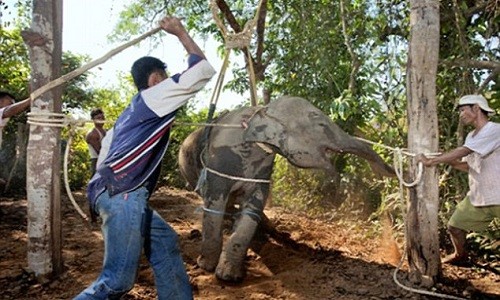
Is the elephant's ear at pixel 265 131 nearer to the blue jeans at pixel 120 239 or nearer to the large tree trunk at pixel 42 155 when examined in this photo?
the blue jeans at pixel 120 239

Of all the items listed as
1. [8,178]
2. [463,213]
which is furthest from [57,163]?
[8,178]

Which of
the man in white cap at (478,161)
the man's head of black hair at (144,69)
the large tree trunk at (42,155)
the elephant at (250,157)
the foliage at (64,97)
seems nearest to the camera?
the man's head of black hair at (144,69)

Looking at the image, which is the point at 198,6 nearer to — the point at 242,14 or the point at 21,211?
the point at 242,14

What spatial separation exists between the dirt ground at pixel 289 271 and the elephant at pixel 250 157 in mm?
299

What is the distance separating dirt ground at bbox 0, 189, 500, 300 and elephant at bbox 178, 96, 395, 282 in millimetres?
299

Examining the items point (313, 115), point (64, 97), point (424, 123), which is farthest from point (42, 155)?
point (64, 97)

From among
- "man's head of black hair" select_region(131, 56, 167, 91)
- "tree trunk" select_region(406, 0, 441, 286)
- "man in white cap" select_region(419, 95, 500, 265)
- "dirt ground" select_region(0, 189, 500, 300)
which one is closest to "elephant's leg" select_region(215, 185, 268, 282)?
"dirt ground" select_region(0, 189, 500, 300)

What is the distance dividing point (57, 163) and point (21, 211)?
4.38 m

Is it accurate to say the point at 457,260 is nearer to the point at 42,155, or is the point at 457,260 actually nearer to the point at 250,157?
the point at 250,157

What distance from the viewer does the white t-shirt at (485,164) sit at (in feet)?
12.8

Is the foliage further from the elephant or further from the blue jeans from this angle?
the blue jeans

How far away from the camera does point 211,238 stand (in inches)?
186

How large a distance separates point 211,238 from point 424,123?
2328 mm

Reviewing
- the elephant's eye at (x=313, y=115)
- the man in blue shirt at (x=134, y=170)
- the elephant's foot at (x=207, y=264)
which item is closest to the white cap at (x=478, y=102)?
the elephant's eye at (x=313, y=115)
